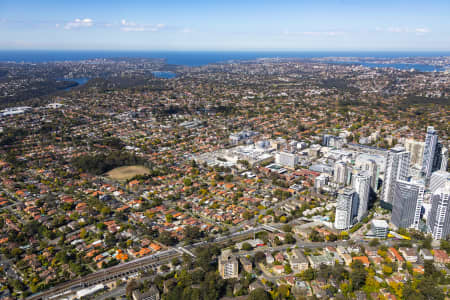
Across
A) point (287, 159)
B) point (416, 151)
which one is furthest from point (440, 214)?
point (287, 159)

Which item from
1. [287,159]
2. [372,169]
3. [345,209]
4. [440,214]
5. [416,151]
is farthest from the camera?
[287,159]

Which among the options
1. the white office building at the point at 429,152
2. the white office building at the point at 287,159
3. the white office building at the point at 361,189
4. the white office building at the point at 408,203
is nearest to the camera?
the white office building at the point at 408,203

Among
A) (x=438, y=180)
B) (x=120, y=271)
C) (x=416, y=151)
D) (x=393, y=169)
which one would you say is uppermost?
(x=393, y=169)

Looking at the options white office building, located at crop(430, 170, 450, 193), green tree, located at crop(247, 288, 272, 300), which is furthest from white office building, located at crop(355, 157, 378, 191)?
green tree, located at crop(247, 288, 272, 300)

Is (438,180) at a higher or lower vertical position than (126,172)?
higher

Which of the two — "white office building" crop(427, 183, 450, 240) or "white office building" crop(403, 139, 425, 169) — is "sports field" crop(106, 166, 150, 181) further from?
"white office building" crop(403, 139, 425, 169)

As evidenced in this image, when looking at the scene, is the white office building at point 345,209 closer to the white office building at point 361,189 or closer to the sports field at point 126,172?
the white office building at point 361,189

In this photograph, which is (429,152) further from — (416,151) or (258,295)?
(258,295)

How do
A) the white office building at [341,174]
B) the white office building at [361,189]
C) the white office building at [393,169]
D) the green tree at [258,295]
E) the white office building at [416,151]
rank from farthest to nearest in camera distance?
the white office building at [416,151]
the white office building at [341,174]
the white office building at [393,169]
the white office building at [361,189]
the green tree at [258,295]

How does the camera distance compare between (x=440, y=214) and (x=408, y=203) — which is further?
(x=408, y=203)

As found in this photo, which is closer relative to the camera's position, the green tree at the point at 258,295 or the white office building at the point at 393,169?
the green tree at the point at 258,295

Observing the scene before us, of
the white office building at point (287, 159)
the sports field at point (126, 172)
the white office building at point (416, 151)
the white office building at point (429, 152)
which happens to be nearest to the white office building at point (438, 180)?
the white office building at point (429, 152)
